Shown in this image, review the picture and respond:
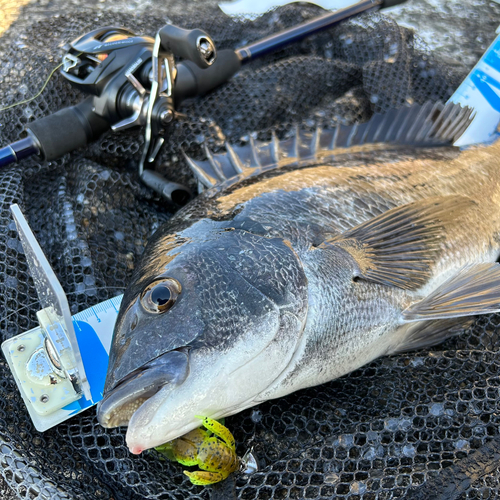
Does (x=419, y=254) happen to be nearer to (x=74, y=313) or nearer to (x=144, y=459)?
(x=144, y=459)

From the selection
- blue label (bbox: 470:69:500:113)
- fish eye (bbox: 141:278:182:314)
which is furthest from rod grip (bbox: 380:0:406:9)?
fish eye (bbox: 141:278:182:314)

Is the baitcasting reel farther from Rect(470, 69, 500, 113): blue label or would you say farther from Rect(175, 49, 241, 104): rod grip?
Rect(470, 69, 500, 113): blue label

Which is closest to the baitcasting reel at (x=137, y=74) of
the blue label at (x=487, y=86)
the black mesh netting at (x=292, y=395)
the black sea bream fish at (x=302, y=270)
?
the black mesh netting at (x=292, y=395)

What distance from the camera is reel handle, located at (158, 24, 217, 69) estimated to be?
2121 mm

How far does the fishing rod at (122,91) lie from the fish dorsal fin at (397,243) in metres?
0.97

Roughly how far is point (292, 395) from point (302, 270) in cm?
55

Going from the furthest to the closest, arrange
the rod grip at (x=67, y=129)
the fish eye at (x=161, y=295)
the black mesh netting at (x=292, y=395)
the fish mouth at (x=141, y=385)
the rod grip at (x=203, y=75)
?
the rod grip at (x=203, y=75) < the rod grip at (x=67, y=129) < the black mesh netting at (x=292, y=395) < the fish eye at (x=161, y=295) < the fish mouth at (x=141, y=385)

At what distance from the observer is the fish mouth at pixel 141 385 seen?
1308mm

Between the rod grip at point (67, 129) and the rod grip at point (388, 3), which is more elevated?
the rod grip at point (67, 129)

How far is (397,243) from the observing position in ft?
5.84

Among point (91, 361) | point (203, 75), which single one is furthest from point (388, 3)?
point (91, 361)

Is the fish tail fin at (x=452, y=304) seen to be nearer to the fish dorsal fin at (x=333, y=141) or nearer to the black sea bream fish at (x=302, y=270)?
the black sea bream fish at (x=302, y=270)

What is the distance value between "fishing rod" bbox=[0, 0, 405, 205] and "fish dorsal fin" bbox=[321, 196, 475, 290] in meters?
0.97

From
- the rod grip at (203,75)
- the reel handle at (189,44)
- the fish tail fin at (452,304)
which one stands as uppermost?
the reel handle at (189,44)
